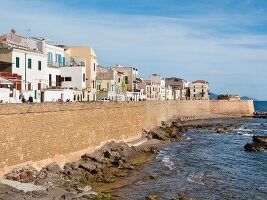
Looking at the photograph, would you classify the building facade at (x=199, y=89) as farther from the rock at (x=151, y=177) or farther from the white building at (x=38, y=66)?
the rock at (x=151, y=177)

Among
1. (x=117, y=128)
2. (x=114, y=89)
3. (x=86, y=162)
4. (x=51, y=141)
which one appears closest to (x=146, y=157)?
(x=117, y=128)

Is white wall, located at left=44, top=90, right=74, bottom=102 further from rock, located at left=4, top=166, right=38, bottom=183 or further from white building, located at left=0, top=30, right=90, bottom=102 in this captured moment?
rock, located at left=4, top=166, right=38, bottom=183

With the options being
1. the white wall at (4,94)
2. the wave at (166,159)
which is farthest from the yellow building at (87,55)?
the white wall at (4,94)

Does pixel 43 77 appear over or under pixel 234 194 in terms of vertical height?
over

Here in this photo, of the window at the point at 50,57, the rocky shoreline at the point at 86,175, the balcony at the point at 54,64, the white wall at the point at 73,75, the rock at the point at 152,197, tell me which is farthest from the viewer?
the white wall at the point at 73,75

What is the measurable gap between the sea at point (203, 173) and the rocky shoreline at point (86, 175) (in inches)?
49.1

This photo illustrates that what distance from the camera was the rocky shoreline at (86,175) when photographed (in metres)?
24.8

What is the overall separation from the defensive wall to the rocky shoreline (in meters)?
0.86

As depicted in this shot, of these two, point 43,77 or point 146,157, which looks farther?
point 43,77

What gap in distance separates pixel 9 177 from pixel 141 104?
1309 inches

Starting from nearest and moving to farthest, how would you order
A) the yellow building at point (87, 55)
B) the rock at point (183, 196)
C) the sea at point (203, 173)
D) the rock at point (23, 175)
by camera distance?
1. the rock at point (23, 175)
2. the rock at point (183, 196)
3. the sea at point (203, 173)
4. the yellow building at point (87, 55)

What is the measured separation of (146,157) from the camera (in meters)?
41.9

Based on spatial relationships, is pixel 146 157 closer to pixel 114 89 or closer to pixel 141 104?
pixel 141 104

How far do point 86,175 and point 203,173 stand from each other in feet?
33.6
